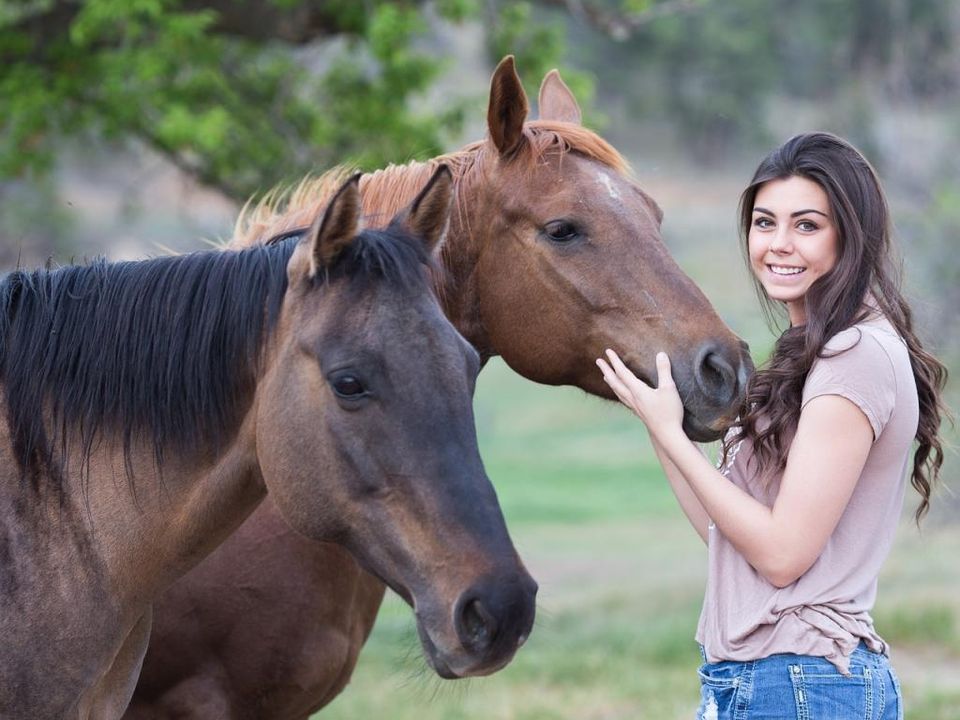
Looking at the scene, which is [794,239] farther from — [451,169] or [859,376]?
[451,169]

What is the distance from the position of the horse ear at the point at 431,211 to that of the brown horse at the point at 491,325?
665 millimetres

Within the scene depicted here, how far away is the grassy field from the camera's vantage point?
308 inches

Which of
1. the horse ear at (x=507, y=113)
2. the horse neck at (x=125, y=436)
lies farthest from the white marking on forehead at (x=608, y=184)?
the horse neck at (x=125, y=436)

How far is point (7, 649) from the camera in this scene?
2994 mm

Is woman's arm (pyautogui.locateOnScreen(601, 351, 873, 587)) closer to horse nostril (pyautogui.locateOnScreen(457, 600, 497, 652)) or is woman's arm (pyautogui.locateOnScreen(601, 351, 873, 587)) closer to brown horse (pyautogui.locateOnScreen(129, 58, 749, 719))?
brown horse (pyautogui.locateOnScreen(129, 58, 749, 719))

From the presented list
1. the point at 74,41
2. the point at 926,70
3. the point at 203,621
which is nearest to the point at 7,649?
the point at 203,621

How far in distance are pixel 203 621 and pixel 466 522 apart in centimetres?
168

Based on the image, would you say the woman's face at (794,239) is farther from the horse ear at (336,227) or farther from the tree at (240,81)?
the tree at (240,81)

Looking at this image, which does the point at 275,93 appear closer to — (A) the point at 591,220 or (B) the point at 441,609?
(A) the point at 591,220

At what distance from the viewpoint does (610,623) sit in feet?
37.0

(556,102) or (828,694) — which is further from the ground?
(556,102)

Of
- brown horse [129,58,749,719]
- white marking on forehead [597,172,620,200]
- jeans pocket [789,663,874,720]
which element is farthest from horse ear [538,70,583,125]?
jeans pocket [789,663,874,720]

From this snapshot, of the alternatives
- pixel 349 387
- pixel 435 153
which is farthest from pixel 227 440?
pixel 435 153

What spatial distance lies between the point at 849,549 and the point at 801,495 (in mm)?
227
